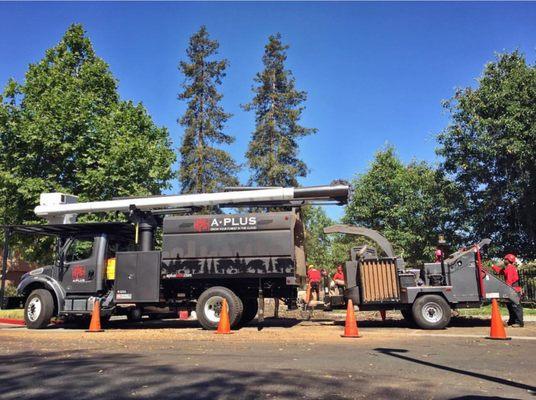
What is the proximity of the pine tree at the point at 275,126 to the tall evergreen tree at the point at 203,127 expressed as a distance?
7.16 feet

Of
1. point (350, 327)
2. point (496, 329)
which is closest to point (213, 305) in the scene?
point (350, 327)

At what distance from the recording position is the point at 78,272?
14.0 meters

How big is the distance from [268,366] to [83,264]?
8.48 metres

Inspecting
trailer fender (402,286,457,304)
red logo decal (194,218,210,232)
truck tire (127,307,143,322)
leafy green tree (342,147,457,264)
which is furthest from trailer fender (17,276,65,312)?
leafy green tree (342,147,457,264)

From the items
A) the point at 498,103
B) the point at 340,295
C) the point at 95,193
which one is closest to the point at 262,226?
the point at 340,295

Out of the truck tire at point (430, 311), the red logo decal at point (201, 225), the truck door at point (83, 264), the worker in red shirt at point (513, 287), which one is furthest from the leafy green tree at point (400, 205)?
the truck door at point (83, 264)

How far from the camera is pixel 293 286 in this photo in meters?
13.0

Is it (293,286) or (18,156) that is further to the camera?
(18,156)

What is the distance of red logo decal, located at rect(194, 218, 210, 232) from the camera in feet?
42.4

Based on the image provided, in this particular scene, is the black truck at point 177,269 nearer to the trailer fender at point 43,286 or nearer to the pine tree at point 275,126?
the trailer fender at point 43,286

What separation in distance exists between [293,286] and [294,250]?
3.29ft

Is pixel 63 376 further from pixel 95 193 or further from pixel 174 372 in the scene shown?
pixel 95 193

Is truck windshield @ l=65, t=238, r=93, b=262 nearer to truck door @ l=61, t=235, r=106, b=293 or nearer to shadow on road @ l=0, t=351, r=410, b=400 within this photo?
truck door @ l=61, t=235, r=106, b=293

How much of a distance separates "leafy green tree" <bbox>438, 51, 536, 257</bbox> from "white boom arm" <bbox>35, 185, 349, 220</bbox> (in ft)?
29.5
